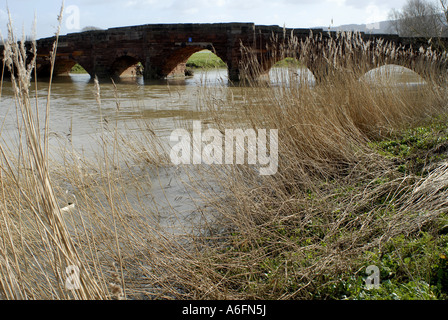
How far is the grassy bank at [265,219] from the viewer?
1.87 metres

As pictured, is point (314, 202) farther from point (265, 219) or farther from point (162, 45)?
point (162, 45)

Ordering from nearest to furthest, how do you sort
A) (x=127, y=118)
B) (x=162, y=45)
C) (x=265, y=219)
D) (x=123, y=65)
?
(x=265, y=219) → (x=127, y=118) → (x=162, y=45) → (x=123, y=65)

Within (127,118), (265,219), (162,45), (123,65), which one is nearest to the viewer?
(265,219)

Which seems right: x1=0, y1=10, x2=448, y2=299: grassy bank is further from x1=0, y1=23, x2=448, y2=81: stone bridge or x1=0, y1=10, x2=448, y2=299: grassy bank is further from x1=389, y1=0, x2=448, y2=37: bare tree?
x1=0, y1=23, x2=448, y2=81: stone bridge

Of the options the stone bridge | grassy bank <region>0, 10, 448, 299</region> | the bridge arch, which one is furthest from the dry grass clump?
the bridge arch

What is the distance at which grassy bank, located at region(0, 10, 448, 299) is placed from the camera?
73.5 inches

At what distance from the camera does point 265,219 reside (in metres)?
3.35

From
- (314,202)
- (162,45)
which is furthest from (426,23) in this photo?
(314,202)

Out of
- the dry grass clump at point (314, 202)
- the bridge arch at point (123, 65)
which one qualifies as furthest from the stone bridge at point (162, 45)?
the dry grass clump at point (314, 202)

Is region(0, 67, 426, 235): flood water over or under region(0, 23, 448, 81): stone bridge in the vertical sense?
under

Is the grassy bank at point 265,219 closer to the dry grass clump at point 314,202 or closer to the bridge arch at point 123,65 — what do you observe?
the dry grass clump at point 314,202

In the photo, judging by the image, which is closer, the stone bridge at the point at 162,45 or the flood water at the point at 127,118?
the flood water at the point at 127,118
